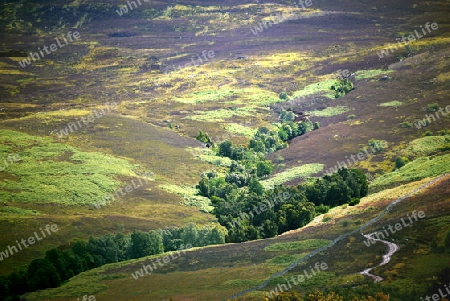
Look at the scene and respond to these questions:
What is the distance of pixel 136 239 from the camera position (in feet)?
150

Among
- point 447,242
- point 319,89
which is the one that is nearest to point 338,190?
point 447,242

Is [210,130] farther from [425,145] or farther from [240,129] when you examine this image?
[425,145]

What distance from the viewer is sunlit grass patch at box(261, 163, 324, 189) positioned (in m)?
69.4

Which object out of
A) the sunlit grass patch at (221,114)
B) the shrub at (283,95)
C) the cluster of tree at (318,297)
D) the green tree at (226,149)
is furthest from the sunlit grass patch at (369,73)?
the cluster of tree at (318,297)

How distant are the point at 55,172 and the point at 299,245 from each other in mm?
33103

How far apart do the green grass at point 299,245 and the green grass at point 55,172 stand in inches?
931

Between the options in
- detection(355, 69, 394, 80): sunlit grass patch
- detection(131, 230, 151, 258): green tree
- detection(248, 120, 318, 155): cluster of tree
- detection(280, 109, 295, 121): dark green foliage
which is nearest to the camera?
detection(131, 230, 151, 258): green tree

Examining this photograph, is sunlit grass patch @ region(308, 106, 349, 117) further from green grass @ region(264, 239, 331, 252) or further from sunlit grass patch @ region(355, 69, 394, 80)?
green grass @ region(264, 239, 331, 252)

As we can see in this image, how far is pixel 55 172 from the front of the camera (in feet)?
208

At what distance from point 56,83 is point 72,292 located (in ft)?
379

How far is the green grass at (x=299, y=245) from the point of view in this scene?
37812 mm

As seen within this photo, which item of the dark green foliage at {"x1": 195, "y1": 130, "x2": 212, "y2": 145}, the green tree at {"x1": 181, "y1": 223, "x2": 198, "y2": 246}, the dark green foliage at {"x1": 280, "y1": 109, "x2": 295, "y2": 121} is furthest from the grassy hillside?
the green tree at {"x1": 181, "y1": 223, "x2": 198, "y2": 246}

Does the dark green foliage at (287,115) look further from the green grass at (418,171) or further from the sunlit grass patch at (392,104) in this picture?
the green grass at (418,171)

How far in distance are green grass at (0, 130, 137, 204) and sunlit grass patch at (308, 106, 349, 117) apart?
4325cm
